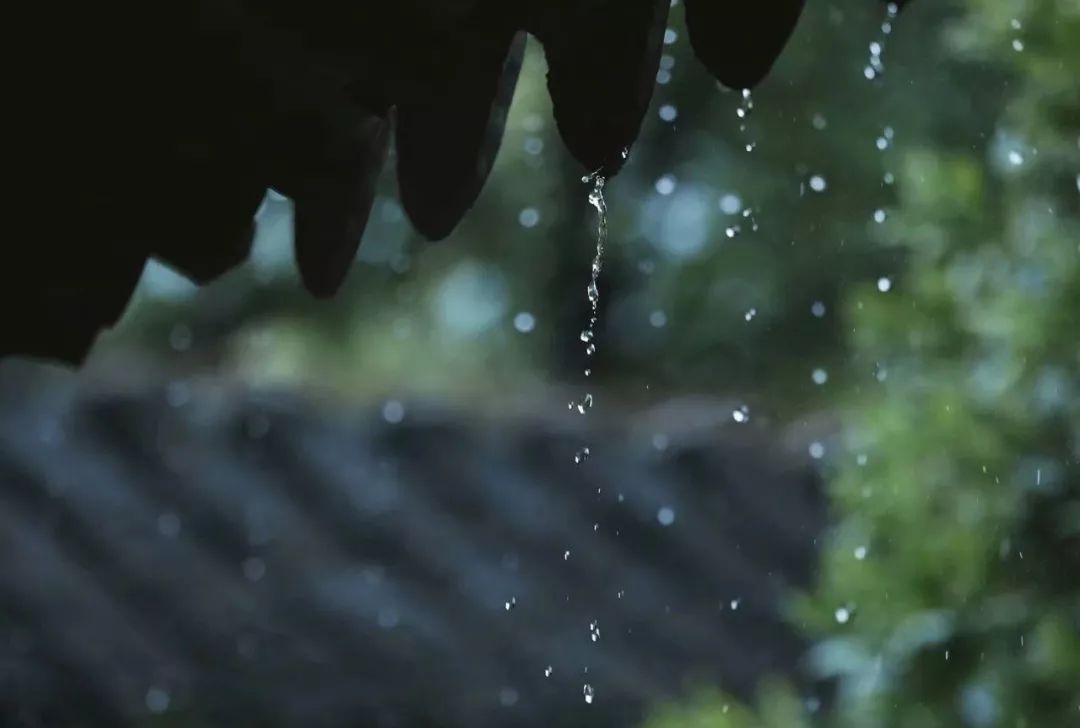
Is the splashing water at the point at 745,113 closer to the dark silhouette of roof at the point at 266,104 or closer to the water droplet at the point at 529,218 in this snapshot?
the water droplet at the point at 529,218

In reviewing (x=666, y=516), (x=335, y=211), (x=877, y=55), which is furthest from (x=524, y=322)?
(x=335, y=211)

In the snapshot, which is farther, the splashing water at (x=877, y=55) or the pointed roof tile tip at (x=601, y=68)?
the splashing water at (x=877, y=55)

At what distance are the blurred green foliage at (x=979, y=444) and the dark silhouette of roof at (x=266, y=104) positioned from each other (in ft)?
3.66

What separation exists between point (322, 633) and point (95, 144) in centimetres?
216

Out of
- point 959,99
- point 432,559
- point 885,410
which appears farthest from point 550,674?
point 959,99

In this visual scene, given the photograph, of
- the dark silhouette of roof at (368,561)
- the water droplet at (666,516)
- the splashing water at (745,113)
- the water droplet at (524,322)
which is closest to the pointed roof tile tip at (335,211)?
the dark silhouette of roof at (368,561)

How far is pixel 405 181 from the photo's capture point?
0.84 m

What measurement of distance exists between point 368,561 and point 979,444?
1365 millimetres

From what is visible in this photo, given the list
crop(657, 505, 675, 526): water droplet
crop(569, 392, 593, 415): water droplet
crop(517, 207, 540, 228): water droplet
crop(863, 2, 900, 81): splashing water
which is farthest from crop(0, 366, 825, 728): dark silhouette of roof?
crop(517, 207, 540, 228): water droplet

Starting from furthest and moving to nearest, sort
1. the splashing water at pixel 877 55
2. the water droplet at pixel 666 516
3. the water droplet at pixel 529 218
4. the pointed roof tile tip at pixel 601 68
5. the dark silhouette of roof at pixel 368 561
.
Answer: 1. the water droplet at pixel 529 218
2. the splashing water at pixel 877 55
3. the water droplet at pixel 666 516
4. the dark silhouette of roof at pixel 368 561
5. the pointed roof tile tip at pixel 601 68

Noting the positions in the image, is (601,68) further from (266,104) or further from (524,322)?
(524,322)

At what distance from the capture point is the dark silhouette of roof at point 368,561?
9.15 feet

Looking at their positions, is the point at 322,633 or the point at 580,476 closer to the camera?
the point at 322,633

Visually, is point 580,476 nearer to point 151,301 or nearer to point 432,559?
point 432,559
